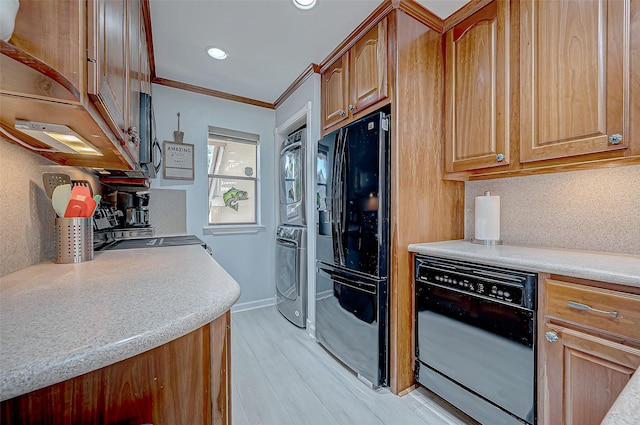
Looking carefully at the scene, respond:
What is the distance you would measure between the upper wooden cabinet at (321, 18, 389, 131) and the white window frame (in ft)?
3.99

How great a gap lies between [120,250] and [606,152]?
2.49 meters

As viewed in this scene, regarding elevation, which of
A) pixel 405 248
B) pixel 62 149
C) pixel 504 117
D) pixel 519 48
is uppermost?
pixel 519 48

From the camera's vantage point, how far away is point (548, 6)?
1366mm

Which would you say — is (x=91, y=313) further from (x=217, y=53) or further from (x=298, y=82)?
(x=298, y=82)

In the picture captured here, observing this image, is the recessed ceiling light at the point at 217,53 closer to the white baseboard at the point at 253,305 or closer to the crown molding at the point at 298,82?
the crown molding at the point at 298,82

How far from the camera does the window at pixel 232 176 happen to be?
3.12 metres

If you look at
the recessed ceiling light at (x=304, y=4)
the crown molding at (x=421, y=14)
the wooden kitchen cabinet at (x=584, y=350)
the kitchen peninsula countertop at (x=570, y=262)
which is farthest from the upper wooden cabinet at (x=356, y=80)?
the wooden kitchen cabinet at (x=584, y=350)

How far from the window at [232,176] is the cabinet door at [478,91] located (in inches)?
87.2

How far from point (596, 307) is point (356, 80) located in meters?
1.81

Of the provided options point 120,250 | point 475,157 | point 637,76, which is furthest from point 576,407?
point 120,250

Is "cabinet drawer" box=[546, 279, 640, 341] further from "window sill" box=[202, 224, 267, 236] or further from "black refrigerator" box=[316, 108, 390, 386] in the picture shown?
"window sill" box=[202, 224, 267, 236]

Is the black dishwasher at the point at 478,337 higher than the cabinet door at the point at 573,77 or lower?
lower

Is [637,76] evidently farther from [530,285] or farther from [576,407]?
[576,407]

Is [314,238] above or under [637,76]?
under
